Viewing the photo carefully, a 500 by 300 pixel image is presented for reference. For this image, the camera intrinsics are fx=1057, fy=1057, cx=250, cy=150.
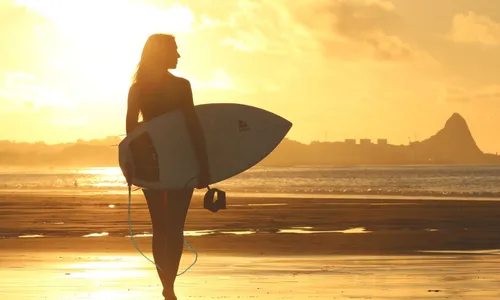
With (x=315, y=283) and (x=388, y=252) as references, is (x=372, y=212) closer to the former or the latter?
(x=388, y=252)

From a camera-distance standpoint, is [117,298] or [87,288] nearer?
[117,298]

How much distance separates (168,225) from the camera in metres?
9.30

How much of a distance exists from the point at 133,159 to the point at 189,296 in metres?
1.50

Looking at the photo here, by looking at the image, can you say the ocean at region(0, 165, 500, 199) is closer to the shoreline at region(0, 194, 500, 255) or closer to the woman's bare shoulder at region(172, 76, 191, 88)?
the shoreline at region(0, 194, 500, 255)

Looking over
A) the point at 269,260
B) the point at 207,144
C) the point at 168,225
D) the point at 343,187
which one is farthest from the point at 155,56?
the point at 343,187

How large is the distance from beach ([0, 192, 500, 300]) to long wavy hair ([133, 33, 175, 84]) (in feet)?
7.20

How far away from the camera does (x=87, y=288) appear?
11023mm

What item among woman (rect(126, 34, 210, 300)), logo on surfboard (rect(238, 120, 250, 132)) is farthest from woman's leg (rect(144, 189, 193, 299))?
logo on surfboard (rect(238, 120, 250, 132))

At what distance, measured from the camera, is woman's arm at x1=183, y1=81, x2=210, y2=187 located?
9391 millimetres

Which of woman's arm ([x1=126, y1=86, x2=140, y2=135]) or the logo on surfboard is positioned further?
the logo on surfboard

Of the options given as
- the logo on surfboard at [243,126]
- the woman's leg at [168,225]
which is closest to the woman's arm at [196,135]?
the woman's leg at [168,225]

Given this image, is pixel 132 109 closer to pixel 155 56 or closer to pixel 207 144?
pixel 155 56

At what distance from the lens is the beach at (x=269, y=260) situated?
10.7m

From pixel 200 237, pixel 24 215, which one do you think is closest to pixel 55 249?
pixel 200 237
